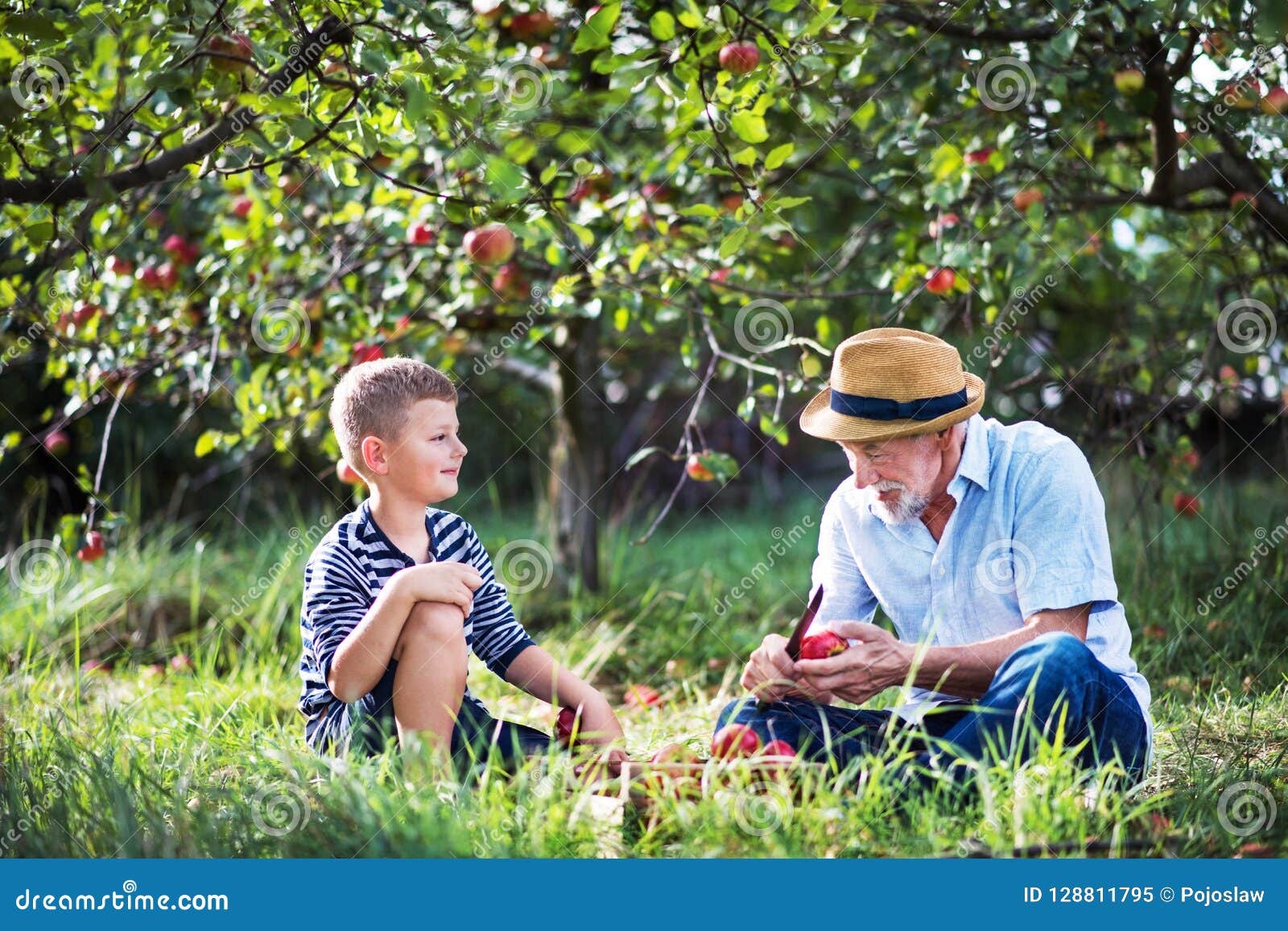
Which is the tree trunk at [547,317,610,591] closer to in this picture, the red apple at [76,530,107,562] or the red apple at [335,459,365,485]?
the red apple at [335,459,365,485]

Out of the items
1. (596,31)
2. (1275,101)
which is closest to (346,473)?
(596,31)

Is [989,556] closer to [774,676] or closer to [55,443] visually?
[774,676]

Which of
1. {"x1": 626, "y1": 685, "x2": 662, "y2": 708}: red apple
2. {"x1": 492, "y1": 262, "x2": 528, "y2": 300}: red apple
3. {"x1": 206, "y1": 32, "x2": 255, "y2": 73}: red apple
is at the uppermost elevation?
{"x1": 206, "y1": 32, "x2": 255, "y2": 73}: red apple

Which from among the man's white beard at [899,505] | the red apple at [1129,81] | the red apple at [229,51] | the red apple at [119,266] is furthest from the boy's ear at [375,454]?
the red apple at [1129,81]

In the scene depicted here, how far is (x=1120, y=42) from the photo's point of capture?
3174mm

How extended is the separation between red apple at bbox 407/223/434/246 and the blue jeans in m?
1.69

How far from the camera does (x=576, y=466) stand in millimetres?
4273

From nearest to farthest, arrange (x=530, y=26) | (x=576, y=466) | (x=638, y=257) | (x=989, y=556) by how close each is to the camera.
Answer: (x=989, y=556) → (x=638, y=257) → (x=530, y=26) → (x=576, y=466)

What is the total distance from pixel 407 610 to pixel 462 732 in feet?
1.00

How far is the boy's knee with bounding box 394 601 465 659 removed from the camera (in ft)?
7.08

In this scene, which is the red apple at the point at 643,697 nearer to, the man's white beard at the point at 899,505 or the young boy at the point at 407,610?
the young boy at the point at 407,610

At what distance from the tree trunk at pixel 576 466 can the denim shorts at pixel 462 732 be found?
1820 millimetres

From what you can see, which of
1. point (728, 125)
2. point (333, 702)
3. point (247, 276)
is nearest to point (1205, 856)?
point (333, 702)

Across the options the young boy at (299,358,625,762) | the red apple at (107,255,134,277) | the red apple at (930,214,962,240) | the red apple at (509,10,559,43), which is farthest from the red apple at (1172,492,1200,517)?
the red apple at (107,255,134,277)
